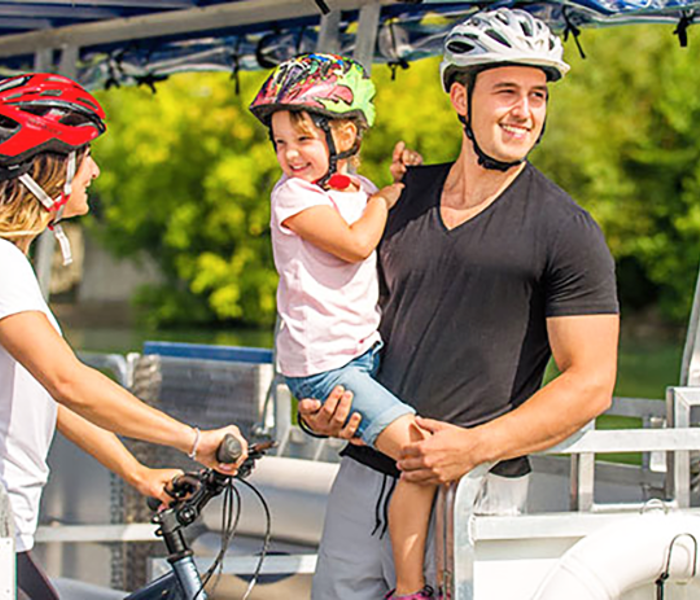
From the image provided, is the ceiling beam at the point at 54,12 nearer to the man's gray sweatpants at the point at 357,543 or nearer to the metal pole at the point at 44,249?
the metal pole at the point at 44,249

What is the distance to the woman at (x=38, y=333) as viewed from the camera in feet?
8.90

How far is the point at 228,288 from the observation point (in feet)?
122

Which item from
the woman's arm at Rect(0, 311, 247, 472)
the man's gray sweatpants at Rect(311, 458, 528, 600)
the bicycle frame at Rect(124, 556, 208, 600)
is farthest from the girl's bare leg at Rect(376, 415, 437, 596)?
the bicycle frame at Rect(124, 556, 208, 600)

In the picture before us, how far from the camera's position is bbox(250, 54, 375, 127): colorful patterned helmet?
123 inches

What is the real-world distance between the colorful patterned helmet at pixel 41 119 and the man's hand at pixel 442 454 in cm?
105

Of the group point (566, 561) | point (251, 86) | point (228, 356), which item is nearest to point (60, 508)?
point (228, 356)

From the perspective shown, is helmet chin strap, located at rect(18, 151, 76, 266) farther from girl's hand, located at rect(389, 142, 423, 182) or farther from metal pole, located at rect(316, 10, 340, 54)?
metal pole, located at rect(316, 10, 340, 54)

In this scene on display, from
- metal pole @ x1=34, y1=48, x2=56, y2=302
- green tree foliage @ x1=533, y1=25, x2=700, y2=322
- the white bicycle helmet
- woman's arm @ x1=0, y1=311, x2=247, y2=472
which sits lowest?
woman's arm @ x1=0, y1=311, x2=247, y2=472

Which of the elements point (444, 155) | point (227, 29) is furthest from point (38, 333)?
point (444, 155)

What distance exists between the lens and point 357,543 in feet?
10.0

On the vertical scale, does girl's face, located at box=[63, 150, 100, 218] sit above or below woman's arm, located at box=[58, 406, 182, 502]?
above

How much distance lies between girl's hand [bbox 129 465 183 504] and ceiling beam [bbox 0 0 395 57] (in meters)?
2.31

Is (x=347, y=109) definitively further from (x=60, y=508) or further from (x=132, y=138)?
(x=132, y=138)

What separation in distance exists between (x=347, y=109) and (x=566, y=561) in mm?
1201
